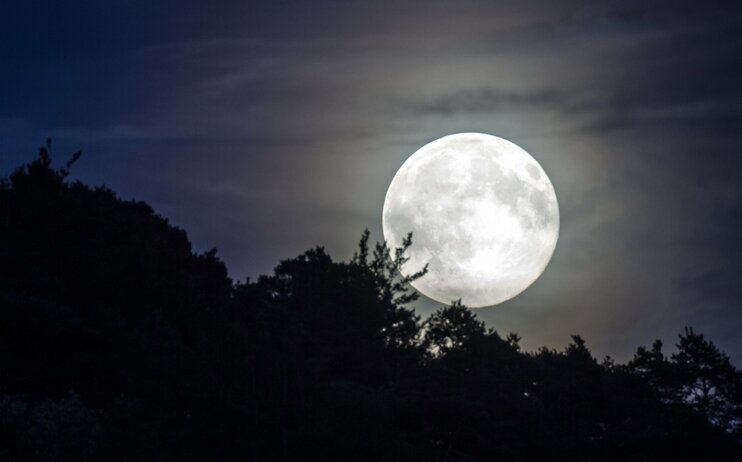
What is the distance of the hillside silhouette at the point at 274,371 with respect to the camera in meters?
31.9

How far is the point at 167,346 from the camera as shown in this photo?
33.5 metres

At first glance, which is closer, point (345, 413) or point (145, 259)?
point (345, 413)

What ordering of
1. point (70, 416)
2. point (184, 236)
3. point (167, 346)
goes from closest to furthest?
point (70, 416), point (167, 346), point (184, 236)

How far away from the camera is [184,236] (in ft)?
209

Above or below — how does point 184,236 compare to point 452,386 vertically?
above

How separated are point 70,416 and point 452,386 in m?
15.6

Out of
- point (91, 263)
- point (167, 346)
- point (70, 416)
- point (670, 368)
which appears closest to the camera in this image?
point (70, 416)

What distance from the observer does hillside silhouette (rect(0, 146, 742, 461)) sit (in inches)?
1257

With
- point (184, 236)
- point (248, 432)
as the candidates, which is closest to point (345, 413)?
point (248, 432)

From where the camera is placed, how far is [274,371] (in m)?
33.1

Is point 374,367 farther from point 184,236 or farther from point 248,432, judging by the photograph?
point 184,236

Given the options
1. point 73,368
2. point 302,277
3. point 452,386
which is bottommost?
point 73,368

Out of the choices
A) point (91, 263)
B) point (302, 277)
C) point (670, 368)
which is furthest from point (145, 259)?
point (670, 368)

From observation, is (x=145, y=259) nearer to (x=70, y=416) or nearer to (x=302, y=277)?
(x=302, y=277)
